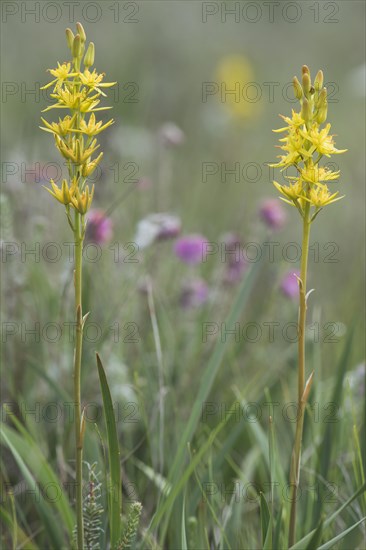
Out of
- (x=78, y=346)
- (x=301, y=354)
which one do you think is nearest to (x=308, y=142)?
(x=301, y=354)

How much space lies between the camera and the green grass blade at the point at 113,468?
Result: 1.26 meters

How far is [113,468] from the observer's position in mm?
1310

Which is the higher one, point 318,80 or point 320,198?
point 318,80

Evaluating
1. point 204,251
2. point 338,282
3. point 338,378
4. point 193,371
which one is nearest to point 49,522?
point 338,378

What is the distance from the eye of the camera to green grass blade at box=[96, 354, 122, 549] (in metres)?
1.26

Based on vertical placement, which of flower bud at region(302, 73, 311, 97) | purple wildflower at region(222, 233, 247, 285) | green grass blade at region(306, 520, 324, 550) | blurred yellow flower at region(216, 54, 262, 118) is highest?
blurred yellow flower at region(216, 54, 262, 118)

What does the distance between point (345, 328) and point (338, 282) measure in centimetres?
105

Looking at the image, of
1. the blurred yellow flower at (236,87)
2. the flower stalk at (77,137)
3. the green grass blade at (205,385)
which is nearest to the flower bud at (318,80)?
the flower stalk at (77,137)

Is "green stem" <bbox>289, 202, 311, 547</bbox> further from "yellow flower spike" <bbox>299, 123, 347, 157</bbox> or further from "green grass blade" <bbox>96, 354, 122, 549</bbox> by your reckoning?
"green grass blade" <bbox>96, 354, 122, 549</bbox>

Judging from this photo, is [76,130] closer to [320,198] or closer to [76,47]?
[76,47]

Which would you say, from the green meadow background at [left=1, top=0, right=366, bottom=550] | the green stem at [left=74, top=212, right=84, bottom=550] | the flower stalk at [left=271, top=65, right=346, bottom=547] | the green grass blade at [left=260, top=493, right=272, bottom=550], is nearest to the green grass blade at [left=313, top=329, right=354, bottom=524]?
the green meadow background at [left=1, top=0, right=366, bottom=550]

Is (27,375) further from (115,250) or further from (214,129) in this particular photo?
(214,129)

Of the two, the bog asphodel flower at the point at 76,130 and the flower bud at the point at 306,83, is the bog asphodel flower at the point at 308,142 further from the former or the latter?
the bog asphodel flower at the point at 76,130

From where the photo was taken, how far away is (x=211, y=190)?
4473mm
